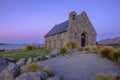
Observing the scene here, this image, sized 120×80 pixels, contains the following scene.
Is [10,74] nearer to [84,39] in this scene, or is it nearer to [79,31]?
[79,31]

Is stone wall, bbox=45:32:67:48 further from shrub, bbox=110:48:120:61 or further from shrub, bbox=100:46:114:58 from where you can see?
shrub, bbox=110:48:120:61

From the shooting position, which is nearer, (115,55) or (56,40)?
(115,55)

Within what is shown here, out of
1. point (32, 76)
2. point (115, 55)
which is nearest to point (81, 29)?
point (115, 55)

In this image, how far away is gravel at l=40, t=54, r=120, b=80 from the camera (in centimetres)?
1344

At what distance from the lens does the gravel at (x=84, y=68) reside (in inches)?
529

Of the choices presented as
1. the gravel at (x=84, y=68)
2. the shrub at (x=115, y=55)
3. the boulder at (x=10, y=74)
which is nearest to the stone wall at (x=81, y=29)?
the gravel at (x=84, y=68)

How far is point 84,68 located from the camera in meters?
15.0

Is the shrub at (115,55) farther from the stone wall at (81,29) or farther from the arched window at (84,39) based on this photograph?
the arched window at (84,39)

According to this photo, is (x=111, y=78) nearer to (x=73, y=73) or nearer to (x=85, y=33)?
(x=73, y=73)

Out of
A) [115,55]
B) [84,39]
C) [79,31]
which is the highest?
[79,31]

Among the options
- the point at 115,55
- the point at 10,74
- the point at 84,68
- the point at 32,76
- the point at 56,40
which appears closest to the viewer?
the point at 32,76

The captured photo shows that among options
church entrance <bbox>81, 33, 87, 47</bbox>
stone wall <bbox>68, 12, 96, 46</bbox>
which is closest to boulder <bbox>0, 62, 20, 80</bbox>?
stone wall <bbox>68, 12, 96, 46</bbox>

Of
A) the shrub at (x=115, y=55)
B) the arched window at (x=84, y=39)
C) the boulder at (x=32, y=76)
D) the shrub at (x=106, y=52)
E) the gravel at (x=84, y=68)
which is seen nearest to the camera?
the boulder at (x=32, y=76)

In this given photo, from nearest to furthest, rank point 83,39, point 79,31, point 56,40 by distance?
1. point 79,31
2. point 83,39
3. point 56,40
